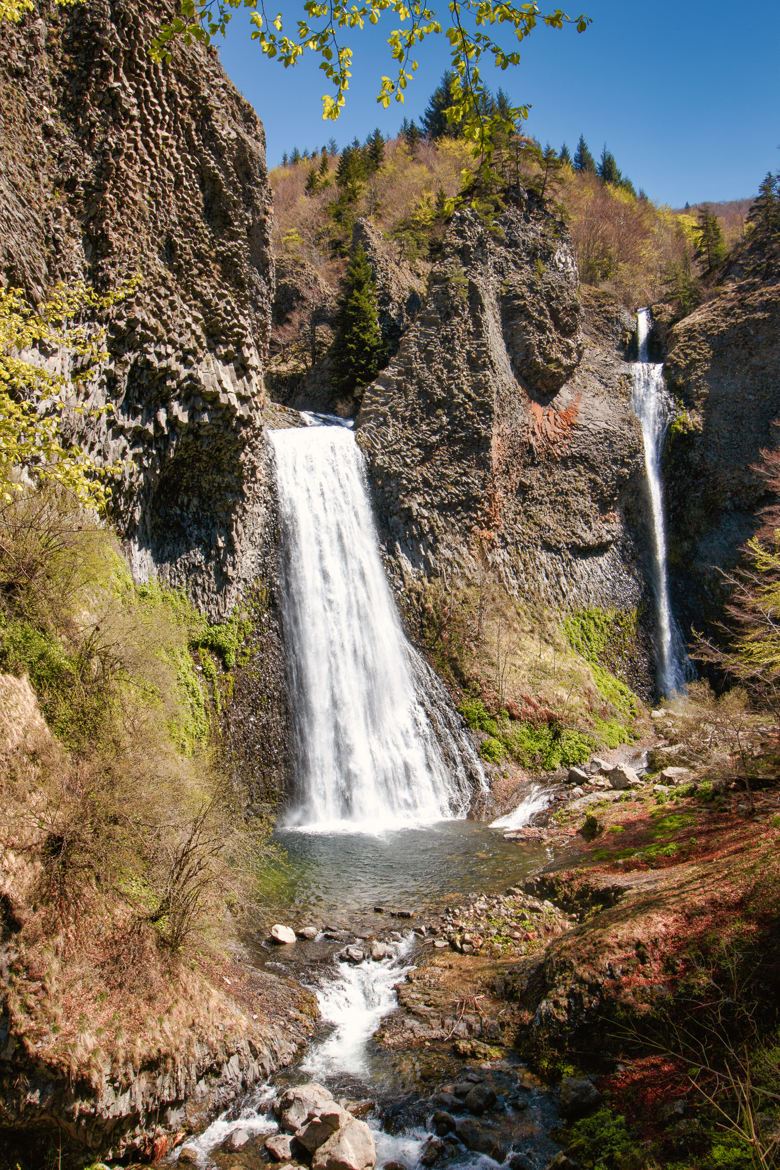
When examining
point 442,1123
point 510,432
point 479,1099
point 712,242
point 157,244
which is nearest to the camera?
point 442,1123

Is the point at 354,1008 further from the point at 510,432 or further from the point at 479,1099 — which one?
the point at 510,432

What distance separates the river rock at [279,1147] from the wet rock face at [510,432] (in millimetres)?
16255

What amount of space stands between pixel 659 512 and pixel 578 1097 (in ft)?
89.3

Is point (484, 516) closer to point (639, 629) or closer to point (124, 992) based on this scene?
point (639, 629)

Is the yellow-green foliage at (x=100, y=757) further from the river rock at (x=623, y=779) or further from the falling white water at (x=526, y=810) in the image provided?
the river rock at (x=623, y=779)

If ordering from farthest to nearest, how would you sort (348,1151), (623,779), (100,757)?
(623,779)
(100,757)
(348,1151)

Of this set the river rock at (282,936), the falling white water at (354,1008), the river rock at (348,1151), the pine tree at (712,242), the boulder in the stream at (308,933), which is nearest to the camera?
the river rock at (348,1151)

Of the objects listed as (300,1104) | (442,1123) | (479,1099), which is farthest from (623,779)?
(300,1104)

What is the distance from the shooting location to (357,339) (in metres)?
30.5

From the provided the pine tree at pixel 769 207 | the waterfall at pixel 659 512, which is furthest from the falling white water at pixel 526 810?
the pine tree at pixel 769 207

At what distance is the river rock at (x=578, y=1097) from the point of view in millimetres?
4914

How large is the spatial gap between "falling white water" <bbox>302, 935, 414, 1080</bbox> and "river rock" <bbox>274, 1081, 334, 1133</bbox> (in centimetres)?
43

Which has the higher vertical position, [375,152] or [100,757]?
[375,152]

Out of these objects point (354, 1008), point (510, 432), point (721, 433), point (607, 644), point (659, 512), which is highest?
point (721, 433)
